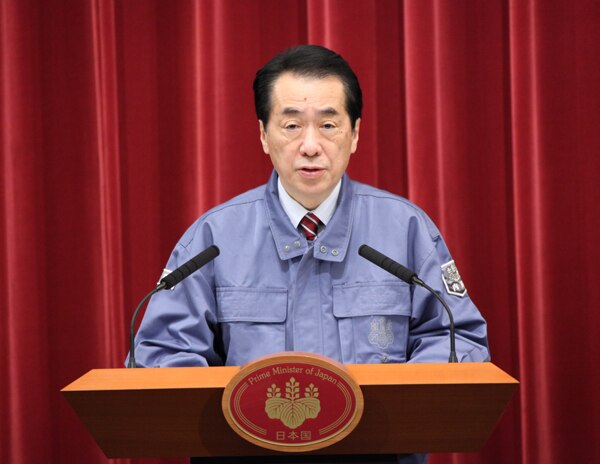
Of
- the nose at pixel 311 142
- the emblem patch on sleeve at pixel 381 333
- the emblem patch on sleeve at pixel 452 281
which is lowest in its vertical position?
the emblem patch on sleeve at pixel 381 333

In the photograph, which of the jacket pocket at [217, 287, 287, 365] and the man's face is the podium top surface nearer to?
the jacket pocket at [217, 287, 287, 365]

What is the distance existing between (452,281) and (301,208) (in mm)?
346

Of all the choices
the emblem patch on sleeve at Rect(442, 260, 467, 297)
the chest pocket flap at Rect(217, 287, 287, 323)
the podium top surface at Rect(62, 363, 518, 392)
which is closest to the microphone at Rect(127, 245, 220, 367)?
the podium top surface at Rect(62, 363, 518, 392)

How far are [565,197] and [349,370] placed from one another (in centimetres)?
134

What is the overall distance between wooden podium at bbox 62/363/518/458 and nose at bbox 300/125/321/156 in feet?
1.96

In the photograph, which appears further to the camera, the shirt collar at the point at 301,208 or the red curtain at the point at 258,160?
the red curtain at the point at 258,160

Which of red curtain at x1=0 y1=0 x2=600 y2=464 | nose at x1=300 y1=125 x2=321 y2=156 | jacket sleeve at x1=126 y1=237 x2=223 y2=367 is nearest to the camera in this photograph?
jacket sleeve at x1=126 y1=237 x2=223 y2=367

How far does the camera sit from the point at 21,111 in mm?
2002

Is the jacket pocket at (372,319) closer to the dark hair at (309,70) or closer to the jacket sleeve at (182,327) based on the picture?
the jacket sleeve at (182,327)

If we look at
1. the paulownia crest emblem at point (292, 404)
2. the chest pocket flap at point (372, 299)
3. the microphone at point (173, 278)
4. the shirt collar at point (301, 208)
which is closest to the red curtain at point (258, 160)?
the shirt collar at point (301, 208)

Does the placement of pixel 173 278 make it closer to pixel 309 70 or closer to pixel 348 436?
pixel 348 436

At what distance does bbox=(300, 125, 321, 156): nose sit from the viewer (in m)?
1.39

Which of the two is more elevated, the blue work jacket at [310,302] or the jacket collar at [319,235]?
the jacket collar at [319,235]

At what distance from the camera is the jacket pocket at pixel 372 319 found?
1345mm
